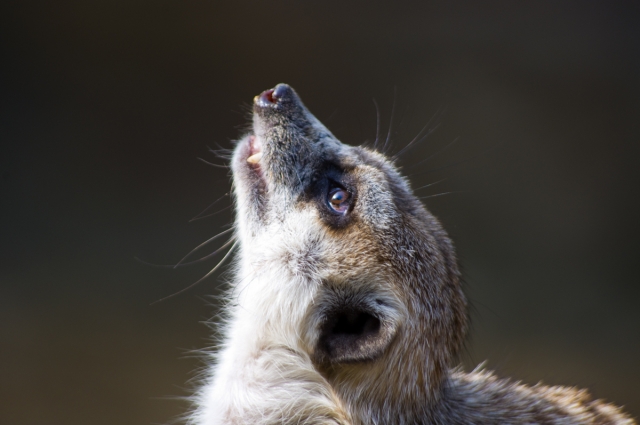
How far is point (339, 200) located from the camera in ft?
8.69

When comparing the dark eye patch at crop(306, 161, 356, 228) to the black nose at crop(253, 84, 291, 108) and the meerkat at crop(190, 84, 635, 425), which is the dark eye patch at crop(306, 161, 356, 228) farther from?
the black nose at crop(253, 84, 291, 108)

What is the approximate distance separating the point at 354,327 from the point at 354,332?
0.08ft

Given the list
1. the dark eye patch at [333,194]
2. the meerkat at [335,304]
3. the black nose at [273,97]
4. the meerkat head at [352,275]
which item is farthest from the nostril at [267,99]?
the dark eye patch at [333,194]

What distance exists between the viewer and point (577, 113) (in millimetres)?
6457

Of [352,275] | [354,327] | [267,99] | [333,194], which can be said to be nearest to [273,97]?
[267,99]

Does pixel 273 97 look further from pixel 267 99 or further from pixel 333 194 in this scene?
pixel 333 194

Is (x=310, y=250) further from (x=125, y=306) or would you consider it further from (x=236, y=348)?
(x=125, y=306)

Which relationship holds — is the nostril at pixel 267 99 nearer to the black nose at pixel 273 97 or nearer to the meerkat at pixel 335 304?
the black nose at pixel 273 97

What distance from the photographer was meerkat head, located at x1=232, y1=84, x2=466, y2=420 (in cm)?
239

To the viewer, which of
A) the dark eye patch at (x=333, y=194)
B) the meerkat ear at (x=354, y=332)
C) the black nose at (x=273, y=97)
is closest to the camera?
the meerkat ear at (x=354, y=332)

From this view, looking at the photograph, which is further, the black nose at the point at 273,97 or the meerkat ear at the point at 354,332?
the black nose at the point at 273,97

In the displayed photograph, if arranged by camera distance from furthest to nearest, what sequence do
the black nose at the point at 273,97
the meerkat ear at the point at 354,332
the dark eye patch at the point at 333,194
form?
the black nose at the point at 273,97
the dark eye patch at the point at 333,194
the meerkat ear at the point at 354,332

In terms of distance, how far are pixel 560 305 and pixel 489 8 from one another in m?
3.15

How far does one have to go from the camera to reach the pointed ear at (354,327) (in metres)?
2.35
